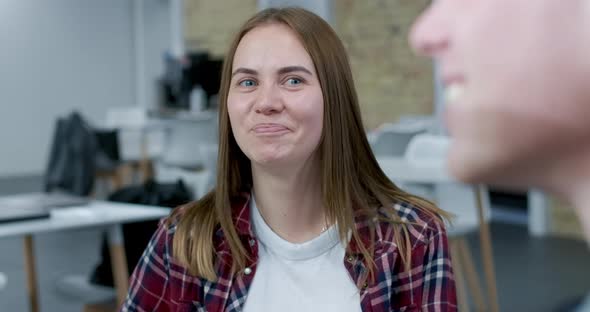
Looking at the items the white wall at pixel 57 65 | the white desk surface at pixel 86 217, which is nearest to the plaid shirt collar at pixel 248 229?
the white desk surface at pixel 86 217

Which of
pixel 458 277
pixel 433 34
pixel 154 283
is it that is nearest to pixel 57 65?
pixel 458 277

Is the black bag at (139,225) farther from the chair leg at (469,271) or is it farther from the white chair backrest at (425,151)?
the chair leg at (469,271)

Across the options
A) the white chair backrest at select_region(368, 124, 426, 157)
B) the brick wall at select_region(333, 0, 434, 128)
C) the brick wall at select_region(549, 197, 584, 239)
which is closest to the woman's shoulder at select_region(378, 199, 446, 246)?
the white chair backrest at select_region(368, 124, 426, 157)

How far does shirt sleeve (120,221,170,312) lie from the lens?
1.35m

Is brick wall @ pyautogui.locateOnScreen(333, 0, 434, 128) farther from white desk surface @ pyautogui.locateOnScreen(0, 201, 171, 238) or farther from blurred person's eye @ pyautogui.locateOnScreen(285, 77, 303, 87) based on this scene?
blurred person's eye @ pyautogui.locateOnScreen(285, 77, 303, 87)

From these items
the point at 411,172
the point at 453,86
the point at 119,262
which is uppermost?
the point at 453,86

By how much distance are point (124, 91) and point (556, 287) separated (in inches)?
281

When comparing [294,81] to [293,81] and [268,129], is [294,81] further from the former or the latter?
[268,129]

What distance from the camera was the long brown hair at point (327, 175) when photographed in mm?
1233

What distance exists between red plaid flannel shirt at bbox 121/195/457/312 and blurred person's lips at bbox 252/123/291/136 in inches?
12.8

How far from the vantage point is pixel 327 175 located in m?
1.30

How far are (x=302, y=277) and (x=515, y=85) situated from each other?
3.29ft

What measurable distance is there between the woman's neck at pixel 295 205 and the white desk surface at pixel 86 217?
112cm

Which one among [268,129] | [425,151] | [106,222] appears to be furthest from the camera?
[425,151]
